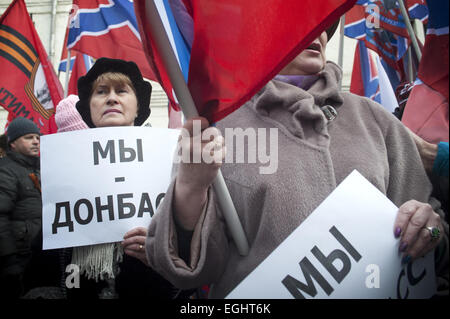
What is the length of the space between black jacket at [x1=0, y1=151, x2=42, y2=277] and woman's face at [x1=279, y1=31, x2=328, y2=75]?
6.42 feet

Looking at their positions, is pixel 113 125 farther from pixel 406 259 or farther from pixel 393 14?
pixel 393 14

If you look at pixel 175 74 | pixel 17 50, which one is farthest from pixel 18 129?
pixel 175 74

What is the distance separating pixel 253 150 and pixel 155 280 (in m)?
0.80

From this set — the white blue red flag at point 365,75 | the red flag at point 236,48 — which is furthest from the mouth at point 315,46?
the white blue red flag at point 365,75

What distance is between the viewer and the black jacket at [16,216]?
2.64 m

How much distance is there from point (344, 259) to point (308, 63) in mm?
596

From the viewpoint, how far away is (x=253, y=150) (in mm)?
1224

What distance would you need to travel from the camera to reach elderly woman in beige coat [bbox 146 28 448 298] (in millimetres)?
1128

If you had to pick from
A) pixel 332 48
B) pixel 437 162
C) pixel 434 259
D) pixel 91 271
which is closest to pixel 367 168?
pixel 437 162

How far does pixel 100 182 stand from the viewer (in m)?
1.80

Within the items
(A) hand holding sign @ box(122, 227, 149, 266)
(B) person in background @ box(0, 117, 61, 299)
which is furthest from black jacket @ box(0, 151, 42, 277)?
(A) hand holding sign @ box(122, 227, 149, 266)

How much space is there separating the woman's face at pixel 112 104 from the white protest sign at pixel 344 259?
1151 millimetres

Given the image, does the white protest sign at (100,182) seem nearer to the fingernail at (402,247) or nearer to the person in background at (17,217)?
the person in background at (17,217)

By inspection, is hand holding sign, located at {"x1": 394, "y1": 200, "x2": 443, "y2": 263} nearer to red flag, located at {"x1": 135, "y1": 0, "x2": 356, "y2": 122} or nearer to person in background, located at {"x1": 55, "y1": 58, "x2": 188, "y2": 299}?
red flag, located at {"x1": 135, "y1": 0, "x2": 356, "y2": 122}
